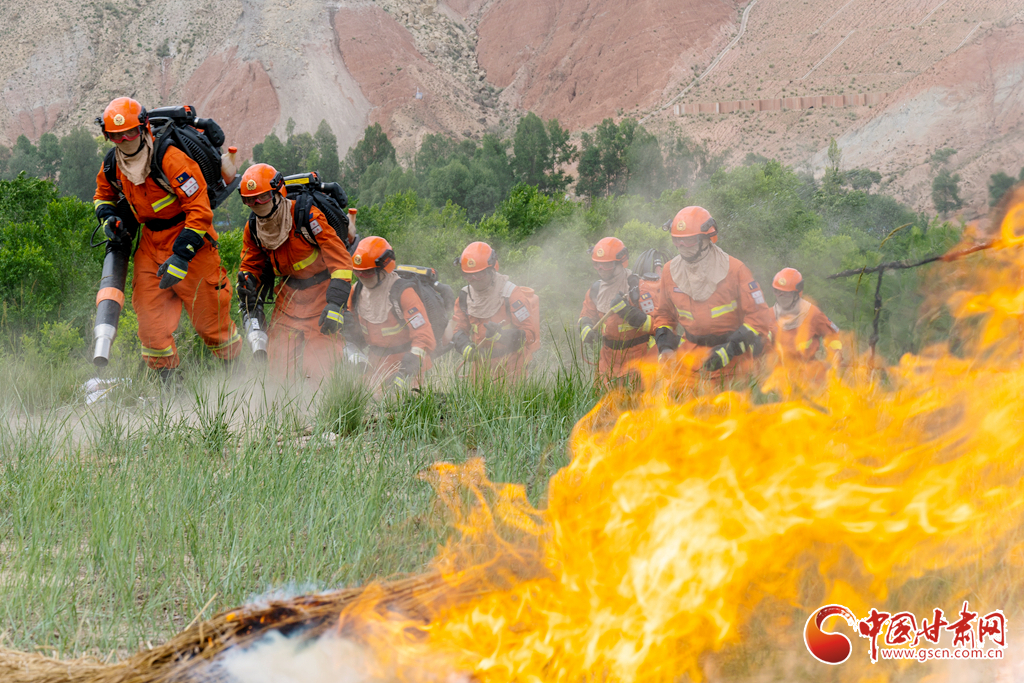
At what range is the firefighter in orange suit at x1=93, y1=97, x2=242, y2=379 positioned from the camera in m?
4.68

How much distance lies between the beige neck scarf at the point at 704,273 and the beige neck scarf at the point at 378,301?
6.54ft

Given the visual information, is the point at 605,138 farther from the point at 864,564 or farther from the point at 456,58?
the point at 456,58

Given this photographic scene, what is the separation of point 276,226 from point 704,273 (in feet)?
9.90

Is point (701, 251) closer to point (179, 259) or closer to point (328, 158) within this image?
point (179, 259)

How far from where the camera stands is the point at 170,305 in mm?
5082

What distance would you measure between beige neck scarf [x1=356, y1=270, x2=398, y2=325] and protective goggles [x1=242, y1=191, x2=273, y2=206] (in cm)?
91

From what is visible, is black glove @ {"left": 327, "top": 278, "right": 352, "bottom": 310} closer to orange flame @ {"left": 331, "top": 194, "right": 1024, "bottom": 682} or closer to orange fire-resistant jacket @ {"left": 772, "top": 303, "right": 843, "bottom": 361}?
orange flame @ {"left": 331, "top": 194, "right": 1024, "bottom": 682}

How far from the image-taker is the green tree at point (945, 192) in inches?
845

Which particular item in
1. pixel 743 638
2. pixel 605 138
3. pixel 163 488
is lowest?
pixel 743 638

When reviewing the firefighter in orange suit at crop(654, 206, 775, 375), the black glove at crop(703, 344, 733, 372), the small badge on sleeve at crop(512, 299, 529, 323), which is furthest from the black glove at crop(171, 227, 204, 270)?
the black glove at crop(703, 344, 733, 372)

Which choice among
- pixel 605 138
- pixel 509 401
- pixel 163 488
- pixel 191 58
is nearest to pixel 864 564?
pixel 509 401

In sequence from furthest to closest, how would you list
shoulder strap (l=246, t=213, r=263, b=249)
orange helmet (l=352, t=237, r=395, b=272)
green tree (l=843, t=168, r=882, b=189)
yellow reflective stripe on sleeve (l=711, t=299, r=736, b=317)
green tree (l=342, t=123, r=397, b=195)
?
green tree (l=342, t=123, r=397, b=195), green tree (l=843, t=168, r=882, b=189), shoulder strap (l=246, t=213, r=263, b=249), orange helmet (l=352, t=237, r=395, b=272), yellow reflective stripe on sleeve (l=711, t=299, r=736, b=317)

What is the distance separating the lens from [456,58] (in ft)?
185

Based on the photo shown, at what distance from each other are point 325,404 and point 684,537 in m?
2.27
